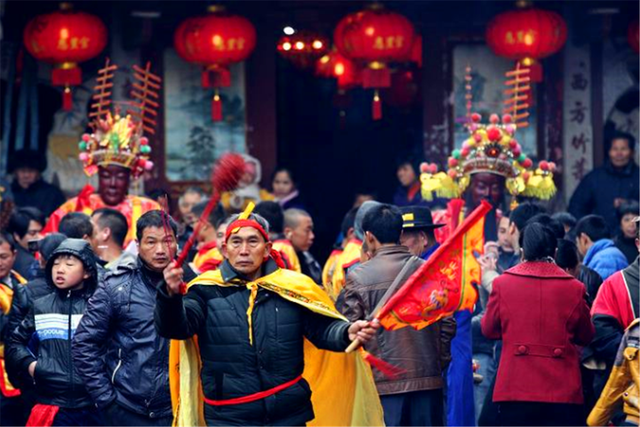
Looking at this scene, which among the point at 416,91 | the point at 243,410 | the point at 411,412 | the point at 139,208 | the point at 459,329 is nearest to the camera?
the point at 243,410

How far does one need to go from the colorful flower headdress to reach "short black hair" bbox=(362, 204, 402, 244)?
3.74m

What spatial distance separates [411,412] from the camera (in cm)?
836

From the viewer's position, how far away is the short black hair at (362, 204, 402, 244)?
824 cm

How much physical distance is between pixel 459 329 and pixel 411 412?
3.51ft

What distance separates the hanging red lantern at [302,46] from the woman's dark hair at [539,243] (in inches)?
268

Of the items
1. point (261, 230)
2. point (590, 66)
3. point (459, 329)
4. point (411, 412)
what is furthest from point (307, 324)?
point (590, 66)

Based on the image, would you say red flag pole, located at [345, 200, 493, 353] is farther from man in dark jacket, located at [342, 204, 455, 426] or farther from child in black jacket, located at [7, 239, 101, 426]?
child in black jacket, located at [7, 239, 101, 426]

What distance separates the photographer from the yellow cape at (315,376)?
7229 millimetres

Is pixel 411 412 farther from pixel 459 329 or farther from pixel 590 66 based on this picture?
pixel 590 66

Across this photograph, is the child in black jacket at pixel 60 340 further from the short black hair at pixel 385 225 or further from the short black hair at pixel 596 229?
the short black hair at pixel 596 229

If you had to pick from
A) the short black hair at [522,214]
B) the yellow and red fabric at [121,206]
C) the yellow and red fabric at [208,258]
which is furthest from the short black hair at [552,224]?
the yellow and red fabric at [121,206]

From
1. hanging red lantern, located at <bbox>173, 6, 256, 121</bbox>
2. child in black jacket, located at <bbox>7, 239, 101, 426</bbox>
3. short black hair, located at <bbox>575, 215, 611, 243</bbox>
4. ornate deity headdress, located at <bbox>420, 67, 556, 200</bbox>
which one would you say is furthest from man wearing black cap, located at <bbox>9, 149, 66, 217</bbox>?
child in black jacket, located at <bbox>7, 239, 101, 426</bbox>

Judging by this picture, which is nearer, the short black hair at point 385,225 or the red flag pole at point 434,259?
the red flag pole at point 434,259

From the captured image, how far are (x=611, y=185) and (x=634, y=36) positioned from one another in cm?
139
